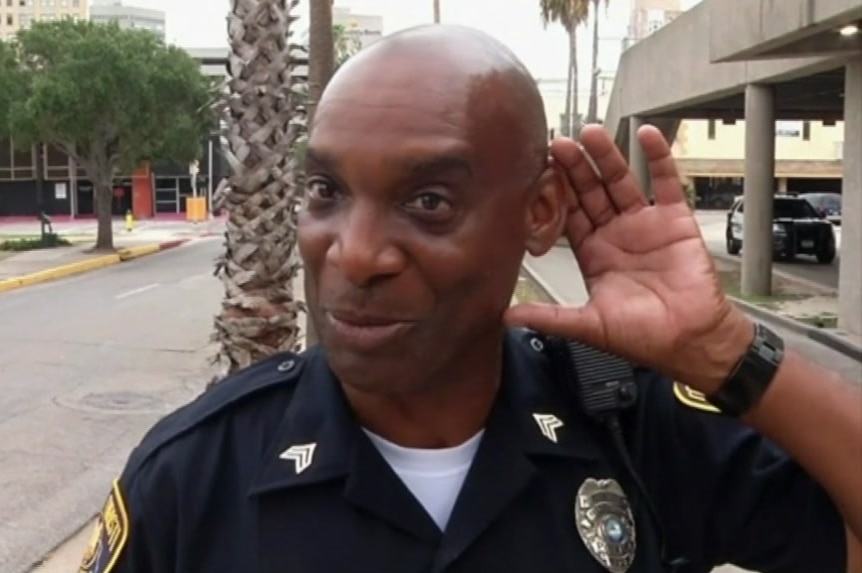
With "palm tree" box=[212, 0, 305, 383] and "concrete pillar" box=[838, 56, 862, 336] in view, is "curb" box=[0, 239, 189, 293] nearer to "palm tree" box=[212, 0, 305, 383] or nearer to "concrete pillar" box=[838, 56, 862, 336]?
"concrete pillar" box=[838, 56, 862, 336]

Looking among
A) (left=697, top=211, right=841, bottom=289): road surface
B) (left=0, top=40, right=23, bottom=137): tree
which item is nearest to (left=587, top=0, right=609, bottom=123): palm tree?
(left=697, top=211, right=841, bottom=289): road surface

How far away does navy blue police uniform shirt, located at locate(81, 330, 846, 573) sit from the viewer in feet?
4.87

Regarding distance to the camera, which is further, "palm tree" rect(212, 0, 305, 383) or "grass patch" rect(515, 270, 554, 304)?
"grass patch" rect(515, 270, 554, 304)

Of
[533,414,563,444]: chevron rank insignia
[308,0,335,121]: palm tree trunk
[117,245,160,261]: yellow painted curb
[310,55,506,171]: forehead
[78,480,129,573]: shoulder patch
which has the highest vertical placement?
[308,0,335,121]: palm tree trunk

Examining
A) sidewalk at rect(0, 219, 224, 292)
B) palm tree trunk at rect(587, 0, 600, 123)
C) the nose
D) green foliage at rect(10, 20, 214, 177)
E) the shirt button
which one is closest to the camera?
the nose

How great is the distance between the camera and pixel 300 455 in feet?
5.00

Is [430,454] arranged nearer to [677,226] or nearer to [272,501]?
[272,501]

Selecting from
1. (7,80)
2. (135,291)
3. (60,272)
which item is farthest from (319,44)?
(7,80)

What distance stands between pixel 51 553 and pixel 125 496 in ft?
16.7

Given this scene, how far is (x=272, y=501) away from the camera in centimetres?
150

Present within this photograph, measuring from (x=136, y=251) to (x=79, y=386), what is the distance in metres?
18.7

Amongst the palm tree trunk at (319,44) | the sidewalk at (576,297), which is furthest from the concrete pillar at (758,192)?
the palm tree trunk at (319,44)

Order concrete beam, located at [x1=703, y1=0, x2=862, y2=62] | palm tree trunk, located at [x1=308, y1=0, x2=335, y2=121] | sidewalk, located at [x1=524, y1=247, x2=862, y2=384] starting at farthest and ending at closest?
sidewalk, located at [x1=524, y1=247, x2=862, y2=384]
concrete beam, located at [x1=703, y1=0, x2=862, y2=62]
palm tree trunk, located at [x1=308, y1=0, x2=335, y2=121]

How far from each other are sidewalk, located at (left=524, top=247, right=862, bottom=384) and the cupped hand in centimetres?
407
